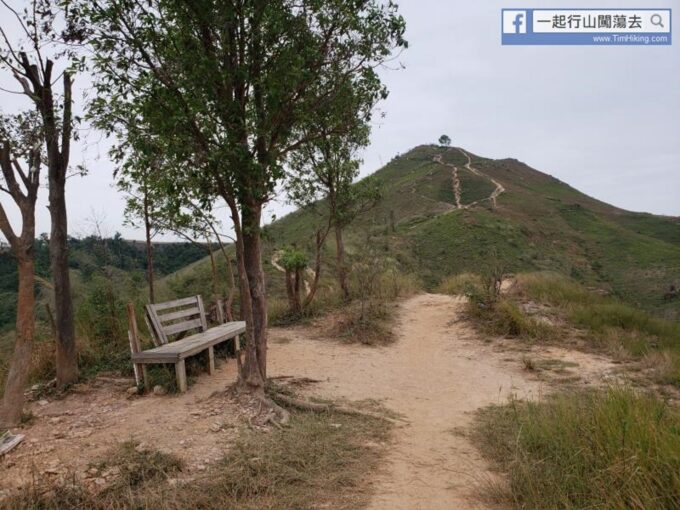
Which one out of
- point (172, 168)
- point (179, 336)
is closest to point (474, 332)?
point (179, 336)

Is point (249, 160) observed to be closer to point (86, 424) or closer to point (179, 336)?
point (86, 424)

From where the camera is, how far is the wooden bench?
18.7 ft

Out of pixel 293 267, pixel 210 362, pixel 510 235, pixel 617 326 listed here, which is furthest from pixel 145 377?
pixel 510 235

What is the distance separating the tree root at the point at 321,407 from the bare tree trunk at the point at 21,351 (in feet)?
8.25

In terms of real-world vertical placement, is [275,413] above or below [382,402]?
above

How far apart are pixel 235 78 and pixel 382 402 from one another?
4.01 meters

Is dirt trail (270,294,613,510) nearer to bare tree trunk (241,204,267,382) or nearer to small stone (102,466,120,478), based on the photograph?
bare tree trunk (241,204,267,382)

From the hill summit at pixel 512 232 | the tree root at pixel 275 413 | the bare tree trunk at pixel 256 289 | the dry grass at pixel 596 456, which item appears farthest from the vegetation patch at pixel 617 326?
the hill summit at pixel 512 232

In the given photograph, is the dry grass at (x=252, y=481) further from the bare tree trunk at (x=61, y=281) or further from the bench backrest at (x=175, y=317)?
the bench backrest at (x=175, y=317)

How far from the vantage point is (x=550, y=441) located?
3.54 metres

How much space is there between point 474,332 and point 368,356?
105 inches

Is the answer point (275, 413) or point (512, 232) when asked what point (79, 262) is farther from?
point (512, 232)

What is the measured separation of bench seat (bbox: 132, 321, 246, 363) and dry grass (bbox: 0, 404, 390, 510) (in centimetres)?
177

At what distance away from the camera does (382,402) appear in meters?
5.70
